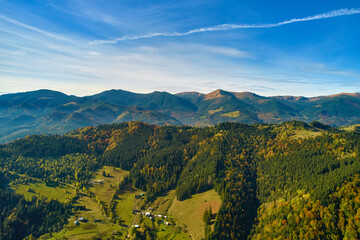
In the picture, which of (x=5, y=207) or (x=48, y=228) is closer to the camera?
(x=48, y=228)

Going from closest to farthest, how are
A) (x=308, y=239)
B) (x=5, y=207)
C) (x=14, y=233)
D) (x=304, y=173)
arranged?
(x=308, y=239) → (x=14, y=233) → (x=304, y=173) → (x=5, y=207)

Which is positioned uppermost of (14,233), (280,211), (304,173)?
(304,173)

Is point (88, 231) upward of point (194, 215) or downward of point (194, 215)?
downward

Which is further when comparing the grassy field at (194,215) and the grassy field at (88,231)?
the grassy field at (194,215)

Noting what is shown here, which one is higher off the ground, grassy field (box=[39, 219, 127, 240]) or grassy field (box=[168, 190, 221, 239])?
grassy field (box=[168, 190, 221, 239])

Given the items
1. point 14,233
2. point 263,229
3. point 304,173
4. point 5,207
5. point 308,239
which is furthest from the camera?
point 5,207

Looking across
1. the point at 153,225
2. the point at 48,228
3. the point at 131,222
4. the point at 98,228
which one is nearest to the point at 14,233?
the point at 48,228

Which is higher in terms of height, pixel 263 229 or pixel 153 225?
pixel 263 229

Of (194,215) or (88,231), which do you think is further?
(194,215)

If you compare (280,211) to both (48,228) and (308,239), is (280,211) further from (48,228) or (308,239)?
(48,228)

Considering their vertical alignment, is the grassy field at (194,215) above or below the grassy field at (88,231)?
above

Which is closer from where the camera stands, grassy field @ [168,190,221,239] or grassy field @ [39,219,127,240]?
grassy field @ [39,219,127,240]
